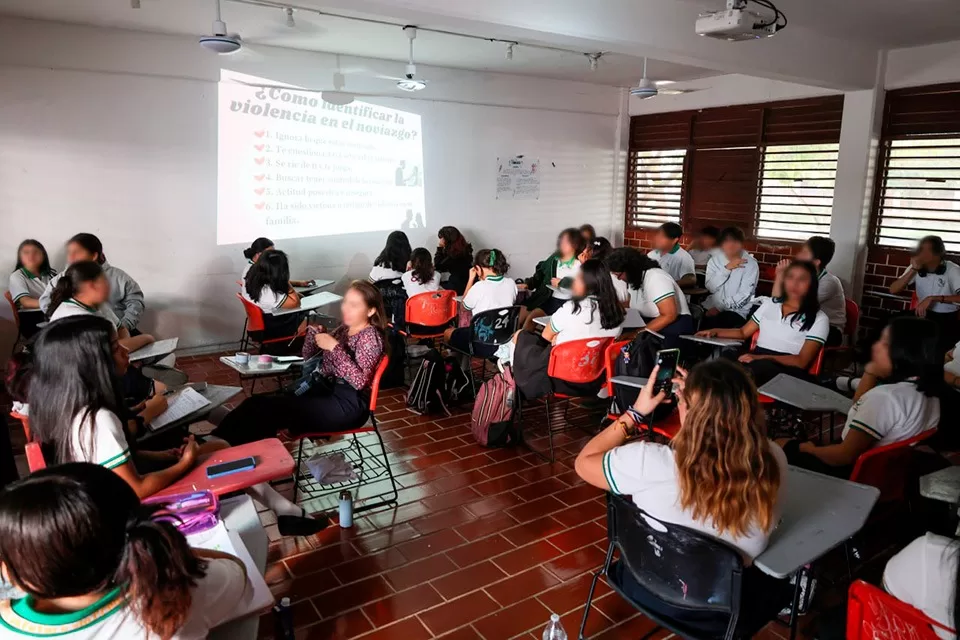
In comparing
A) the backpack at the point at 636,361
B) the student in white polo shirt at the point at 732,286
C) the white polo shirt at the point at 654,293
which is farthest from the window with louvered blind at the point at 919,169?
the backpack at the point at 636,361

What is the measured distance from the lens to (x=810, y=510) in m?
1.88

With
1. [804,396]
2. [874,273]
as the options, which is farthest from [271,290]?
[874,273]

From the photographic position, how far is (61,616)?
3.57 ft

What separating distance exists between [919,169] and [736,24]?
11.0 feet

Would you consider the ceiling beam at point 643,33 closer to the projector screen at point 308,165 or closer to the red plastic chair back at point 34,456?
the projector screen at point 308,165

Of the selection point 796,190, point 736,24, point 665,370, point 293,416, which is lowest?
point 293,416

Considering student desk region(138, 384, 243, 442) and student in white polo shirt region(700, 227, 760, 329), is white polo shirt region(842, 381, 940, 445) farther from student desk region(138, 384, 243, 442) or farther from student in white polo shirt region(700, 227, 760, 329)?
student in white polo shirt region(700, 227, 760, 329)

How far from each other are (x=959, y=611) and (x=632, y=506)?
0.73 meters

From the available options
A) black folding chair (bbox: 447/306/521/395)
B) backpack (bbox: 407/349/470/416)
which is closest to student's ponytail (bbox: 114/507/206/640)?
backpack (bbox: 407/349/470/416)

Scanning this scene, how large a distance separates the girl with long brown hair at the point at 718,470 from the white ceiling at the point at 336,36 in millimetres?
3539

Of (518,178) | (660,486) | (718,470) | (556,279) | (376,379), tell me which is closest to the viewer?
(718,470)

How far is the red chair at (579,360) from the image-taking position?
11.6 ft

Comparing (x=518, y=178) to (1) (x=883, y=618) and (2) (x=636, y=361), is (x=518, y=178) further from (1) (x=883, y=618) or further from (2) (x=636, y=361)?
(1) (x=883, y=618)

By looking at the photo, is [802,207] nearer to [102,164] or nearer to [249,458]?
[249,458]
